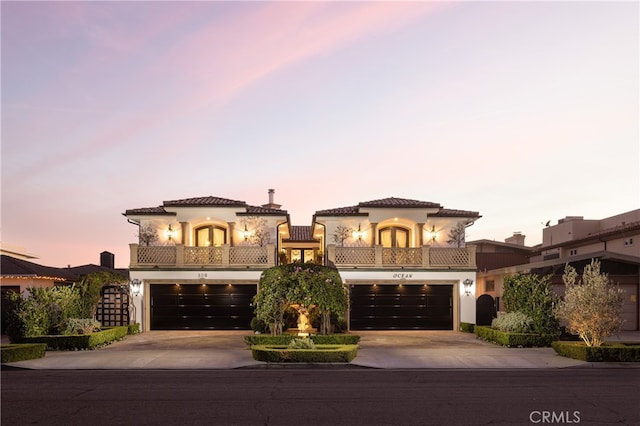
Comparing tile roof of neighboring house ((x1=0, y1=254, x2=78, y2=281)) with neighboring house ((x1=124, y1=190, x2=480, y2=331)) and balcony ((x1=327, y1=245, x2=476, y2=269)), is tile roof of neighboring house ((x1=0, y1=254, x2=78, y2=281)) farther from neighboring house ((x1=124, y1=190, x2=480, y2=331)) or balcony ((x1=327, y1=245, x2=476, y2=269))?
balcony ((x1=327, y1=245, x2=476, y2=269))

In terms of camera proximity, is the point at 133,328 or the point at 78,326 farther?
the point at 133,328

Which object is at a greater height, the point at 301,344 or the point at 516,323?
the point at 516,323

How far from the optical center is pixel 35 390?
1491cm

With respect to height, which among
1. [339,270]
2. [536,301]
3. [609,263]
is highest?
[609,263]

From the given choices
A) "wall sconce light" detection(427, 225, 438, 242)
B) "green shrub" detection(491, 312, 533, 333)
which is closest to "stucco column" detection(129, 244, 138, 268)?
"wall sconce light" detection(427, 225, 438, 242)

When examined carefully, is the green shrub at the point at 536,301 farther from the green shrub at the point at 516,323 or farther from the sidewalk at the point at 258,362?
the sidewalk at the point at 258,362

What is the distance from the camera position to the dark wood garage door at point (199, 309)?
3322 centimetres

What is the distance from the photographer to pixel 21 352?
19984mm

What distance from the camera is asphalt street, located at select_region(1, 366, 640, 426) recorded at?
38.8ft

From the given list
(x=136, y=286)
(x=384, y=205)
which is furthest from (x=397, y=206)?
(x=136, y=286)

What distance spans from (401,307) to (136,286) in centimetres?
1529

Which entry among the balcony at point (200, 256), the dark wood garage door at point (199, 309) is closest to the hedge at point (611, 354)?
the balcony at point (200, 256)

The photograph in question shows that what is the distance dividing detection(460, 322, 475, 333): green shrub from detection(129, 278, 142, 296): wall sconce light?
18414mm

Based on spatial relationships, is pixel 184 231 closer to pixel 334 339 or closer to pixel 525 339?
pixel 334 339
